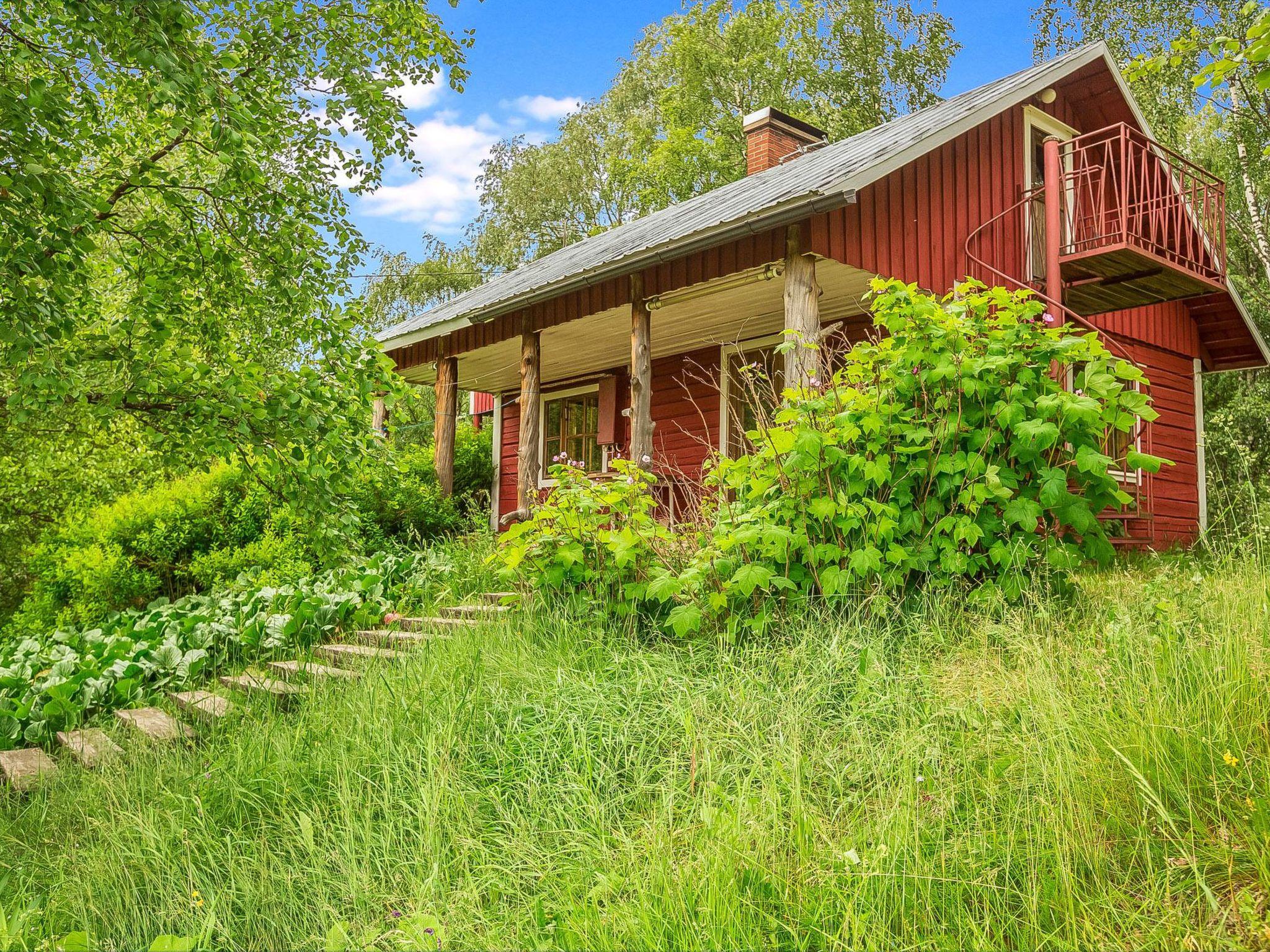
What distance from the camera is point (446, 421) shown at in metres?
10.6

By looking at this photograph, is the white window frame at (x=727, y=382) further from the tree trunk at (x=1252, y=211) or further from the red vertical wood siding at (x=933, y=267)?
the tree trunk at (x=1252, y=211)

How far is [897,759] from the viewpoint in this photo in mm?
2695

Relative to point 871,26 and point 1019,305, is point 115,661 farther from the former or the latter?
point 871,26

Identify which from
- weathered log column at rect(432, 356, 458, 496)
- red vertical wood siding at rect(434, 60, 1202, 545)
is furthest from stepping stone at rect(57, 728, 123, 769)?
weathered log column at rect(432, 356, 458, 496)

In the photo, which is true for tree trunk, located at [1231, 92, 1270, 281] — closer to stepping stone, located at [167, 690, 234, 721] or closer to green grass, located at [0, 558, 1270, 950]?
green grass, located at [0, 558, 1270, 950]

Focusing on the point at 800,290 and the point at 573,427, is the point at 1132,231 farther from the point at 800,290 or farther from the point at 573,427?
the point at 573,427

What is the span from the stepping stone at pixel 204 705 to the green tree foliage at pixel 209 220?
4.35ft

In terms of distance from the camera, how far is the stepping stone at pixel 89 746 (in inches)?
170

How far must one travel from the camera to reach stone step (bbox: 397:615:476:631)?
548cm

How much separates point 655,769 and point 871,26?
23.2 metres

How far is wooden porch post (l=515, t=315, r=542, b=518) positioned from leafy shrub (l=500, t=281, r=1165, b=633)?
448 cm

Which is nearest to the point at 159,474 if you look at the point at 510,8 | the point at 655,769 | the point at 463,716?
the point at 463,716

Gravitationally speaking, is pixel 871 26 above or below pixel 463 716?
above

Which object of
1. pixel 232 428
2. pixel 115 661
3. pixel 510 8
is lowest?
pixel 115 661
